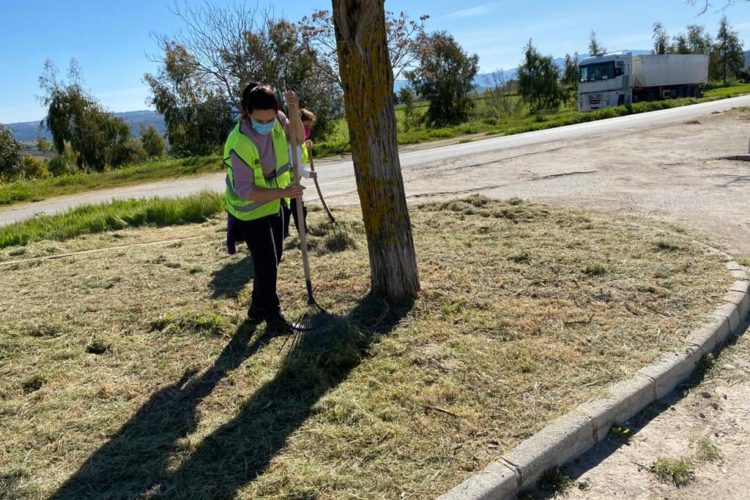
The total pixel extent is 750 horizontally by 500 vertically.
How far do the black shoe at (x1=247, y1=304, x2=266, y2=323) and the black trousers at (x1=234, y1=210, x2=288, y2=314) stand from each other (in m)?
0.05

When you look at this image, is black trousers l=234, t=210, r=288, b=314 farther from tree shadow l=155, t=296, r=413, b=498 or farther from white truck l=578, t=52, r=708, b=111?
white truck l=578, t=52, r=708, b=111

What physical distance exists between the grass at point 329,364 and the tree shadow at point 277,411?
0.01 metres

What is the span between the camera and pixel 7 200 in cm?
1486

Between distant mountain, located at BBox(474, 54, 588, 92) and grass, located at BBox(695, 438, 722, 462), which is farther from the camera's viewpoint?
distant mountain, located at BBox(474, 54, 588, 92)

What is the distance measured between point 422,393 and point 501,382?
0.46m

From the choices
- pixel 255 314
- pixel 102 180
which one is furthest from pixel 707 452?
pixel 102 180

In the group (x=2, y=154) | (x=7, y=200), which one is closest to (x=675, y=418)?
(x=7, y=200)

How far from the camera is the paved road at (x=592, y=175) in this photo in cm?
805

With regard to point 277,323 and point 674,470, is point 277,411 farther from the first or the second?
point 674,470

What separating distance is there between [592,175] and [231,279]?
294 inches

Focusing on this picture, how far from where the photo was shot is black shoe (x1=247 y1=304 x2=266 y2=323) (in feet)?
14.8

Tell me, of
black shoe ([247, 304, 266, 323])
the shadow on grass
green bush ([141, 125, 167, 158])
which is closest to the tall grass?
black shoe ([247, 304, 266, 323])

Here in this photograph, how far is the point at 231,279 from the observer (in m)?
5.73

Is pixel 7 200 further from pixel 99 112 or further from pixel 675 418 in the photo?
pixel 99 112
